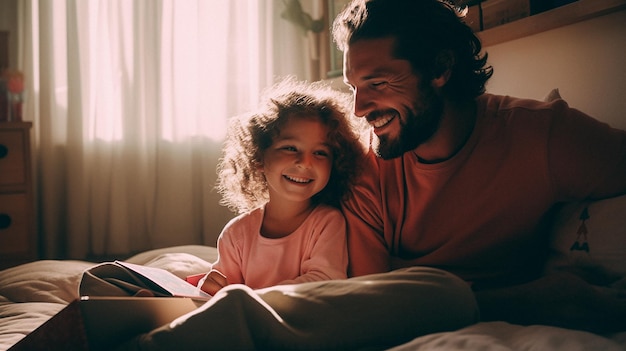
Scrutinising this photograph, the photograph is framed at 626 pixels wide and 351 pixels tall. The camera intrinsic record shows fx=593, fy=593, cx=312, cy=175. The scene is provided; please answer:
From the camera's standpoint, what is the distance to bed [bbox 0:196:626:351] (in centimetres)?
70

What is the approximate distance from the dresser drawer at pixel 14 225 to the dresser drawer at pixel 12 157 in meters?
0.07

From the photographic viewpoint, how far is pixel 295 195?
137 cm

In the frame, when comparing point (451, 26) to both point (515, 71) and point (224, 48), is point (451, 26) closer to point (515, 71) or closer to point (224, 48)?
point (515, 71)

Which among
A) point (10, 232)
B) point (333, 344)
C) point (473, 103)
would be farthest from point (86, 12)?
point (333, 344)

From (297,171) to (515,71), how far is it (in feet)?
2.88

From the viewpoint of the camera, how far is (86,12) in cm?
290

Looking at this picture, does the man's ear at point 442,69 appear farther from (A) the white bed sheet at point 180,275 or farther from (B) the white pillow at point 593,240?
(A) the white bed sheet at point 180,275

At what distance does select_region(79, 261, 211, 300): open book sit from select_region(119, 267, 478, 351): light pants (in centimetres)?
30

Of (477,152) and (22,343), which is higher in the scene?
(477,152)

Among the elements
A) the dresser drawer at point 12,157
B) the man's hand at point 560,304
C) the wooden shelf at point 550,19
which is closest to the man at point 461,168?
the man's hand at point 560,304

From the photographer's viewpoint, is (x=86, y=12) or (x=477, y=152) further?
(x=86, y=12)

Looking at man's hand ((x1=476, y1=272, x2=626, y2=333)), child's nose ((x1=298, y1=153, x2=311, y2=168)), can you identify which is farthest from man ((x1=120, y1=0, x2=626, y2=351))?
child's nose ((x1=298, y1=153, x2=311, y2=168))

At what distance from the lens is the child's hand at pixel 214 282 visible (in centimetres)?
135

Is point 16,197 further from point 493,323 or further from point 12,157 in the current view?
point 493,323
